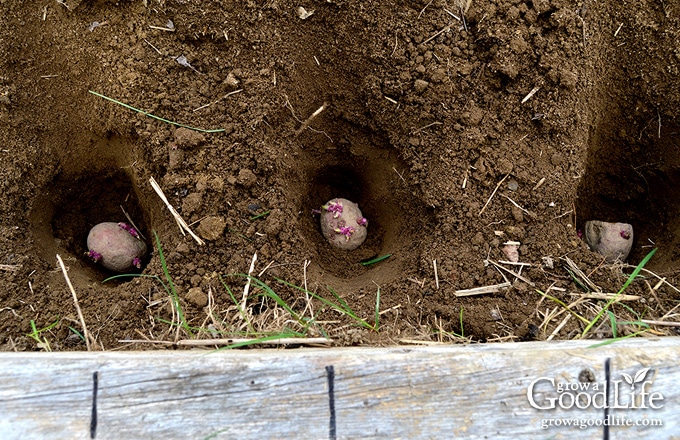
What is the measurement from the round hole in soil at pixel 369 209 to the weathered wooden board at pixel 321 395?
721 mm

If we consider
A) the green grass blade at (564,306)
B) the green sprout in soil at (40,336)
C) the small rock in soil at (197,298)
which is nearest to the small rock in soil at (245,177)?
the small rock in soil at (197,298)

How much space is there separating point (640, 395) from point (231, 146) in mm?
1786

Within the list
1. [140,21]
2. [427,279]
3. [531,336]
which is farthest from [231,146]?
[531,336]

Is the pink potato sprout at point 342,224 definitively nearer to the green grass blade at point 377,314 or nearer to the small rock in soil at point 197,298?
the green grass blade at point 377,314

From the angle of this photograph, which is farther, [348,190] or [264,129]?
[348,190]

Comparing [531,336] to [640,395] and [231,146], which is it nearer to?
[640,395]

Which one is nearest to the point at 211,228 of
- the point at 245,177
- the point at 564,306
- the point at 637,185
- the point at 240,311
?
the point at 245,177

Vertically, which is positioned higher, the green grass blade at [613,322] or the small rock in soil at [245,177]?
the small rock in soil at [245,177]

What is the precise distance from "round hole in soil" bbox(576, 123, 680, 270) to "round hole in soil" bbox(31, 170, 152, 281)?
2.29 m

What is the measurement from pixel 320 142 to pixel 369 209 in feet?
1.46

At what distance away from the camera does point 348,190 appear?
8.74 ft

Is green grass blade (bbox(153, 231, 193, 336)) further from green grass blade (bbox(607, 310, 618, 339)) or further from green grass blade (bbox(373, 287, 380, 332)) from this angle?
green grass blade (bbox(607, 310, 618, 339))

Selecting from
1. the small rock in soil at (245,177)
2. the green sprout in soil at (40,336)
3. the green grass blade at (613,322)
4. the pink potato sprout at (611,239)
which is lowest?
the green sprout in soil at (40,336)

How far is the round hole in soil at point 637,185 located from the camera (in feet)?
8.02
